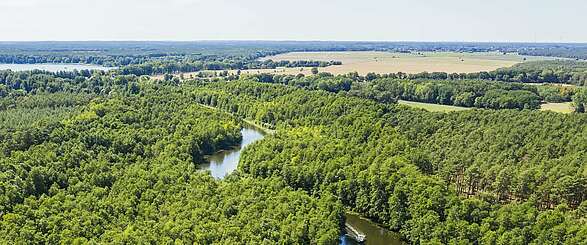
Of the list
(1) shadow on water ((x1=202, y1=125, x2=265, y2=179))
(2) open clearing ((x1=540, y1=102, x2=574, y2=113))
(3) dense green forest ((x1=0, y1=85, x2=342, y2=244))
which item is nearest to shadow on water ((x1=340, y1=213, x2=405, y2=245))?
(3) dense green forest ((x1=0, y1=85, x2=342, y2=244))

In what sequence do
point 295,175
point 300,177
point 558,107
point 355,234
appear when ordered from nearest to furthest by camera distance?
point 355,234 < point 300,177 < point 295,175 < point 558,107

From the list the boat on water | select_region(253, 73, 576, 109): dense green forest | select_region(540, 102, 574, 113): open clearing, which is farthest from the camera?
select_region(253, 73, 576, 109): dense green forest

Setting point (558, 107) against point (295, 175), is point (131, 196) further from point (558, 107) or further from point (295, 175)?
point (558, 107)

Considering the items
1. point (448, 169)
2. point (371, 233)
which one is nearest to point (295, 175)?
point (371, 233)

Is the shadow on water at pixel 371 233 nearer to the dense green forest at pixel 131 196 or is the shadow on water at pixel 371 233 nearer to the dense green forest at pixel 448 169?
the dense green forest at pixel 448 169

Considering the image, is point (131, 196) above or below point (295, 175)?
above

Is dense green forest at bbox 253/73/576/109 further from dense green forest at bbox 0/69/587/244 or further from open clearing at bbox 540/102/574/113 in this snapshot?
dense green forest at bbox 0/69/587/244

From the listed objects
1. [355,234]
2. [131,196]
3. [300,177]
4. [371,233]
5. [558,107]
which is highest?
[558,107]

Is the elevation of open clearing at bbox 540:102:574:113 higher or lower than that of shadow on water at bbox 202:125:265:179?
higher

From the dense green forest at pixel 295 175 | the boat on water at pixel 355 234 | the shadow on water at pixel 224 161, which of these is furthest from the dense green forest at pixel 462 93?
the boat on water at pixel 355 234
